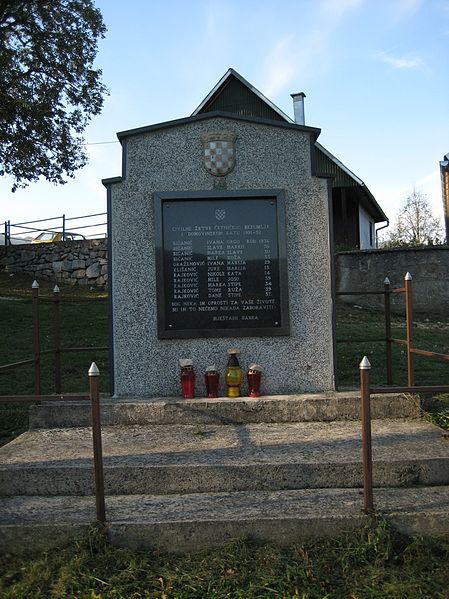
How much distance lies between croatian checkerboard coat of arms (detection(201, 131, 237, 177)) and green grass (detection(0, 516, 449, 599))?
329cm

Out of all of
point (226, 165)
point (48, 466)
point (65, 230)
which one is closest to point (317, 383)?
point (226, 165)

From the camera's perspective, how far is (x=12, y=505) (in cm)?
353

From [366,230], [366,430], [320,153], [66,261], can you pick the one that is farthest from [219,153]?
[366,230]

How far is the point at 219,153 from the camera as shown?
17.3 feet

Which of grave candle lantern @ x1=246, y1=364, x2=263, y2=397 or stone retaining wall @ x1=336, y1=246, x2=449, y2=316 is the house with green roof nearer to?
stone retaining wall @ x1=336, y1=246, x2=449, y2=316

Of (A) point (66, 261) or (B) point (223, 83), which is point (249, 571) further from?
(B) point (223, 83)

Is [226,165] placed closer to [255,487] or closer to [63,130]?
[255,487]

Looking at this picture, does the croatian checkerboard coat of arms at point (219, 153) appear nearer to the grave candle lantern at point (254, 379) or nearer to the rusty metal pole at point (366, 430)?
the grave candle lantern at point (254, 379)

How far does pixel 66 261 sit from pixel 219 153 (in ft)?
47.8

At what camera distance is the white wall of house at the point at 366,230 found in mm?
23752

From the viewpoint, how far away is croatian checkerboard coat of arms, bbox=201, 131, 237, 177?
5.27 m

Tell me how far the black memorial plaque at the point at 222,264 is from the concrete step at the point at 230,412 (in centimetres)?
68

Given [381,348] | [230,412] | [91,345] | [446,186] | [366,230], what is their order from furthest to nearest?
[366,230] < [446,186] < [381,348] < [91,345] < [230,412]

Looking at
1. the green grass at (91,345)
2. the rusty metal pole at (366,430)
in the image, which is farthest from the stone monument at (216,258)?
the rusty metal pole at (366,430)
